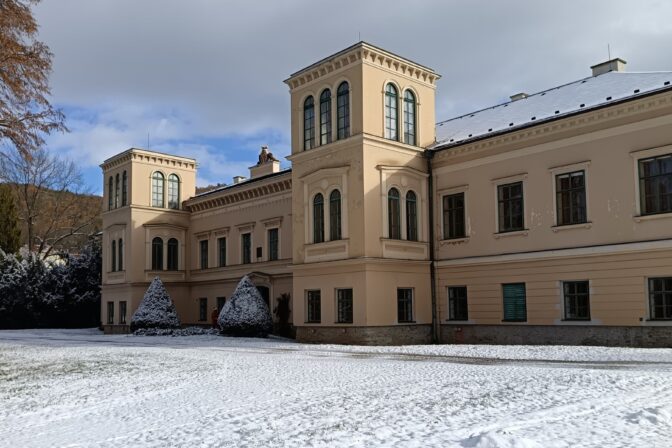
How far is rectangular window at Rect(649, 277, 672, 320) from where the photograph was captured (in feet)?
65.1

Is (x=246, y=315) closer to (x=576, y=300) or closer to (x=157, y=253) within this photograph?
(x=157, y=253)

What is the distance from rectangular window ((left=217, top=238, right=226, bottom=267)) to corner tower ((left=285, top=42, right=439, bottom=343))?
11.1m

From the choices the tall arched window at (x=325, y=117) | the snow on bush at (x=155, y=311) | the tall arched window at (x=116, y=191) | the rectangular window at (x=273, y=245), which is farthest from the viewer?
the tall arched window at (x=116, y=191)

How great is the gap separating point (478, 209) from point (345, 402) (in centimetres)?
1581

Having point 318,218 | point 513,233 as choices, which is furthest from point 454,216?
point 318,218

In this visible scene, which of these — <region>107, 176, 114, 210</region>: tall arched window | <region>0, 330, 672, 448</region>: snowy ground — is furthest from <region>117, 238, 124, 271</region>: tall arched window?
<region>0, 330, 672, 448</region>: snowy ground

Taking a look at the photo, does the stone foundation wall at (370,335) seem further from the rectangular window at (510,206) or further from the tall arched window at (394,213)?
the rectangular window at (510,206)

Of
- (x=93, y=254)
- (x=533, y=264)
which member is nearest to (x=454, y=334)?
(x=533, y=264)

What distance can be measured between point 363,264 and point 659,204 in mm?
9614

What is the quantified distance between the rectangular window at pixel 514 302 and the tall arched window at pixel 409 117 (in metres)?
6.77

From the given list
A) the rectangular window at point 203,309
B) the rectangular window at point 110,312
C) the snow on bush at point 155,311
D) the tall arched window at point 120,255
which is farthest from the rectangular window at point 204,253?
the rectangular window at point 110,312

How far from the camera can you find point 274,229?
33.7 metres

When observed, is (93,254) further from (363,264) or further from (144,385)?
(144,385)

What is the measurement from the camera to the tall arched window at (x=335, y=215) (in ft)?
83.8
